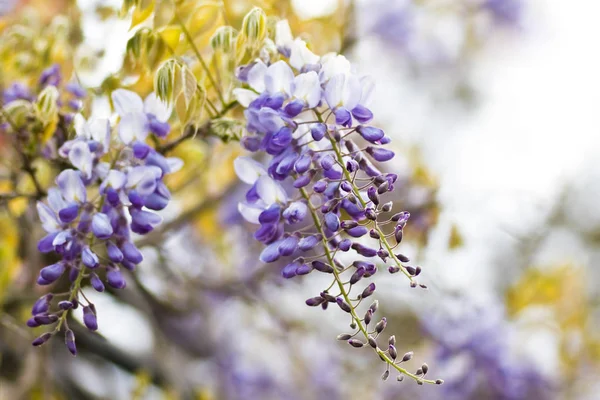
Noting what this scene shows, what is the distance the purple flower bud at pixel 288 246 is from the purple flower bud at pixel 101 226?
0.48 ft

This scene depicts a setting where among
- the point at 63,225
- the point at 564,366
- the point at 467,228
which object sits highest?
the point at 63,225

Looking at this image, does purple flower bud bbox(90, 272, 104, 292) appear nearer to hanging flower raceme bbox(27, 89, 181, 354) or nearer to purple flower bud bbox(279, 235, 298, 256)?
hanging flower raceme bbox(27, 89, 181, 354)

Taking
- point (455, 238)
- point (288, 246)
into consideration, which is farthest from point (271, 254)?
point (455, 238)

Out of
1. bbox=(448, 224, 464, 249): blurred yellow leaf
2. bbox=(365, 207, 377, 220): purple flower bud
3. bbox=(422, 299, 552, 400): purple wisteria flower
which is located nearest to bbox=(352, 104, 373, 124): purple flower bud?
bbox=(365, 207, 377, 220): purple flower bud

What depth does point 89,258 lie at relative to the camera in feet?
1.81

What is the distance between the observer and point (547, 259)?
202 cm

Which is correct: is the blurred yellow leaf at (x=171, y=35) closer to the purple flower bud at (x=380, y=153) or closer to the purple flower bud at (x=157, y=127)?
the purple flower bud at (x=157, y=127)

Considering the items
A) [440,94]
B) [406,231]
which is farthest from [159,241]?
[440,94]

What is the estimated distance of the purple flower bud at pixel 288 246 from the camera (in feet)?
1.85

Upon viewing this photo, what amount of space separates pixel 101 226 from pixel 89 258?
0.03 meters

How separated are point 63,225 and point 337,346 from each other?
1407mm

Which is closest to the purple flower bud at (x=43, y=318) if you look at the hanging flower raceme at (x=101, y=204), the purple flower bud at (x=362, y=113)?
→ the hanging flower raceme at (x=101, y=204)

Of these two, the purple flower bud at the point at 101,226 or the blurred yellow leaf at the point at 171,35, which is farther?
the blurred yellow leaf at the point at 171,35

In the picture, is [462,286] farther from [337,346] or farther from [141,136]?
[141,136]
